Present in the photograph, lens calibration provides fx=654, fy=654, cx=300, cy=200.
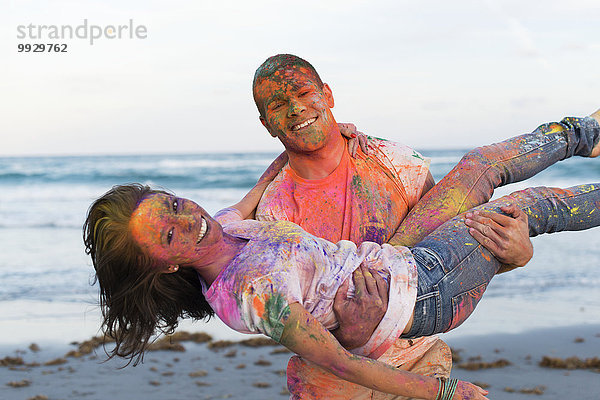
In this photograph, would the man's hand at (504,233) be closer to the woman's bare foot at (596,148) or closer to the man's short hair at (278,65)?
the woman's bare foot at (596,148)

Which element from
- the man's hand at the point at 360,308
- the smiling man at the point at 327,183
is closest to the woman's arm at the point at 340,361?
the man's hand at the point at 360,308

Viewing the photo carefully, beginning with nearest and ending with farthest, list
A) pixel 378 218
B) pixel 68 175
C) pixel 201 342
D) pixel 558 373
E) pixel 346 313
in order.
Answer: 1. pixel 346 313
2. pixel 378 218
3. pixel 558 373
4. pixel 201 342
5. pixel 68 175

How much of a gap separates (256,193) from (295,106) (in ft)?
2.27

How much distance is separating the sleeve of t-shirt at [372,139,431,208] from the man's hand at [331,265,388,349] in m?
0.86

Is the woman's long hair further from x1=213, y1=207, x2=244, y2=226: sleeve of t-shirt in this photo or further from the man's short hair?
the man's short hair

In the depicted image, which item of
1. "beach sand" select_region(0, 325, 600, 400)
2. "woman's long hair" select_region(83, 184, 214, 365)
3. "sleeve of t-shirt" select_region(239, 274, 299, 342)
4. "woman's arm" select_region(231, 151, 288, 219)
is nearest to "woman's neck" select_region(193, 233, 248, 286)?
"woman's long hair" select_region(83, 184, 214, 365)

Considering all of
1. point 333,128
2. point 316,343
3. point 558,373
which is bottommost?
point 558,373

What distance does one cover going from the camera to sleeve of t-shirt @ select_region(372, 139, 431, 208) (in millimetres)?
3596

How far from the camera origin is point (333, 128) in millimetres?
3471

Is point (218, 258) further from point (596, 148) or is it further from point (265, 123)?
point (596, 148)

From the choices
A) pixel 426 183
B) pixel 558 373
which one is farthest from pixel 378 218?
pixel 558 373

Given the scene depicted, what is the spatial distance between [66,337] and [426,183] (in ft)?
18.5

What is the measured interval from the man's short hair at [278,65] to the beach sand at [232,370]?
139 inches

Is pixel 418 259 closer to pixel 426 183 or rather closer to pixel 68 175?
pixel 426 183
